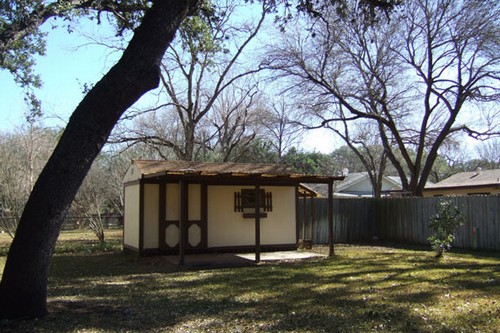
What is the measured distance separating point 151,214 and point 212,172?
9.66ft

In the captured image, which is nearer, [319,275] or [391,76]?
[319,275]

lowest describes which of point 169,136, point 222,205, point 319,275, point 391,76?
point 319,275

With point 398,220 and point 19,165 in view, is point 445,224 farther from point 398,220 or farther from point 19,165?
point 19,165

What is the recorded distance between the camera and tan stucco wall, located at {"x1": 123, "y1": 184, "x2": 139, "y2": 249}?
13.4m

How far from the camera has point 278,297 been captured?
7.25 metres

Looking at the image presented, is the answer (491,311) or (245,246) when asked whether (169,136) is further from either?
(491,311)

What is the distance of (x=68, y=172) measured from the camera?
552cm

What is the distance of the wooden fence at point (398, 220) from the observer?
14.5 metres

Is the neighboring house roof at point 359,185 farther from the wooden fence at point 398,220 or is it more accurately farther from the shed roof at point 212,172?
the shed roof at point 212,172

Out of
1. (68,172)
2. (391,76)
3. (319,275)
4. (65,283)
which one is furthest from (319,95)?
(68,172)

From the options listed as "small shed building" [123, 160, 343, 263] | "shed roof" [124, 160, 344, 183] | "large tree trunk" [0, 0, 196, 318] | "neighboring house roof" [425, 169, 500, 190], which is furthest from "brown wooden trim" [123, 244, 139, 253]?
"neighboring house roof" [425, 169, 500, 190]

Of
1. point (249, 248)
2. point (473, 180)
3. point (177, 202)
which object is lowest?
point (249, 248)

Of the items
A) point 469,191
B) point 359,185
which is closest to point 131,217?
point 469,191

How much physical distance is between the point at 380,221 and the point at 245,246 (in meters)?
7.41
